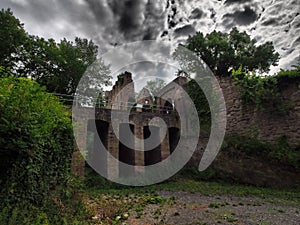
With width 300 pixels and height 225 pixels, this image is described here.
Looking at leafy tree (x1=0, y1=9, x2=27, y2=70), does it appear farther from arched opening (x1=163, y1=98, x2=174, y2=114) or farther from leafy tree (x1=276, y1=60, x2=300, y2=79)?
leafy tree (x1=276, y1=60, x2=300, y2=79)

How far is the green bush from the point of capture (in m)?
2.63

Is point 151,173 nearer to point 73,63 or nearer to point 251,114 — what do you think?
point 251,114

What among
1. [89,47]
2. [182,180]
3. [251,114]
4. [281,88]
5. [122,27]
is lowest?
[182,180]

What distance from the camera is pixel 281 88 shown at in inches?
366

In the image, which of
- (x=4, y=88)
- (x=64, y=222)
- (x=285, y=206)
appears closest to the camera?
(x=4, y=88)

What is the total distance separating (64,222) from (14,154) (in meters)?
1.33

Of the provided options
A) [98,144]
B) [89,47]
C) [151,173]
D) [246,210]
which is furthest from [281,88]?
[89,47]

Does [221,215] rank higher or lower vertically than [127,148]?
lower

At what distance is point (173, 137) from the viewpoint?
43.9 ft

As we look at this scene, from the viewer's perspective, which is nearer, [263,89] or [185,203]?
[185,203]

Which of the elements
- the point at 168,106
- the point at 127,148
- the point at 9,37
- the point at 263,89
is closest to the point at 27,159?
the point at 127,148

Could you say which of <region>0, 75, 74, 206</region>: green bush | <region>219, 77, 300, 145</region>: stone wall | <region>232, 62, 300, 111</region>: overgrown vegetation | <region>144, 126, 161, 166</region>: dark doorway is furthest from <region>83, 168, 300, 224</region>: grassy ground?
<region>232, 62, 300, 111</region>: overgrown vegetation

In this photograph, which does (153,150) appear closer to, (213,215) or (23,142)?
(213,215)

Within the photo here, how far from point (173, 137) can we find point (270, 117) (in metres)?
5.77
